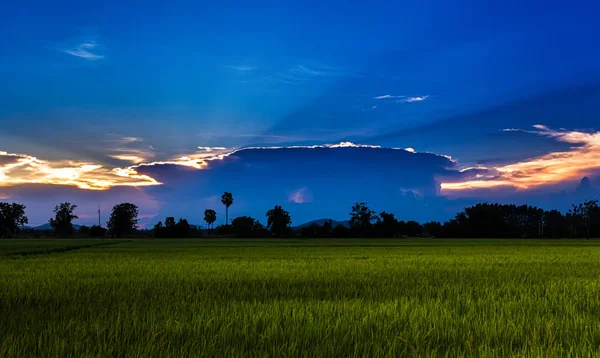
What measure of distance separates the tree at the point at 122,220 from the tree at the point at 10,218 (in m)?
33.1

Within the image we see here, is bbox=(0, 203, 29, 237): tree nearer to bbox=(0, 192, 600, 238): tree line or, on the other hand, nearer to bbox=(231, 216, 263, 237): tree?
bbox=(0, 192, 600, 238): tree line

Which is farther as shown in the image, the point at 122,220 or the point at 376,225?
the point at 122,220

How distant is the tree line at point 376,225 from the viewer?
477ft

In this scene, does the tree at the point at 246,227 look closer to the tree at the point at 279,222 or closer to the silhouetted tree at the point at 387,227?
the tree at the point at 279,222

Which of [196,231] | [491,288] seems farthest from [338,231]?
[491,288]

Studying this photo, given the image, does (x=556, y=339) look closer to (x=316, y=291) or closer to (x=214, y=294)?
(x=316, y=291)

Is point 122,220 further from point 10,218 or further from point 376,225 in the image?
point 376,225

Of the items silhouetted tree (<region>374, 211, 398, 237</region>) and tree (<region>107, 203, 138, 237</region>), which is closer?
silhouetted tree (<region>374, 211, 398, 237</region>)

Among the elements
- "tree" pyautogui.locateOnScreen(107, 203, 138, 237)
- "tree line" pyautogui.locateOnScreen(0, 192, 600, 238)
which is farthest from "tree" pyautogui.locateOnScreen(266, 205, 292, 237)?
"tree" pyautogui.locateOnScreen(107, 203, 138, 237)

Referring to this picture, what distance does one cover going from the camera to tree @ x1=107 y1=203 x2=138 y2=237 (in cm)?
18988

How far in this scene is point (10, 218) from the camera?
180000mm

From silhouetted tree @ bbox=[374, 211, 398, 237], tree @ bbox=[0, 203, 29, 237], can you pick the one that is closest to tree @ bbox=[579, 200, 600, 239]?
silhouetted tree @ bbox=[374, 211, 398, 237]

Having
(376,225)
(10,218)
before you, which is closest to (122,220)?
(10,218)

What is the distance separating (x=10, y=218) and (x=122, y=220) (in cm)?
4031
